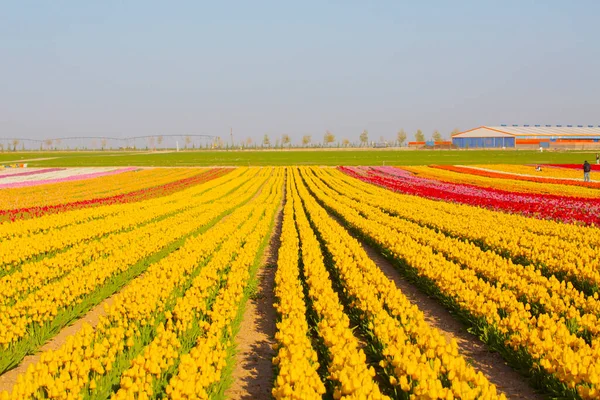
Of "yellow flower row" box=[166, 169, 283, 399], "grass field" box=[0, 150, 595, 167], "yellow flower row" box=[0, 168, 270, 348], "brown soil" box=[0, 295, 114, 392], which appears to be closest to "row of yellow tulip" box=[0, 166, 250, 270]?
"yellow flower row" box=[0, 168, 270, 348]

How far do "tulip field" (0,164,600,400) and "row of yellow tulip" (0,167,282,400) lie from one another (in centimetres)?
3

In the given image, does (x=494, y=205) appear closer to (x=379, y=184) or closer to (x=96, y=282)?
(x=379, y=184)

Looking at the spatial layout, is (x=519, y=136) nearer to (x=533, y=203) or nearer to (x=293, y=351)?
(x=533, y=203)

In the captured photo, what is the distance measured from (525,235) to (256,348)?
960 cm

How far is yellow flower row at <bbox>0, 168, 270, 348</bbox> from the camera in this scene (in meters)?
7.47

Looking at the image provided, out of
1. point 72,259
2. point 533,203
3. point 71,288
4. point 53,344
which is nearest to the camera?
point 53,344

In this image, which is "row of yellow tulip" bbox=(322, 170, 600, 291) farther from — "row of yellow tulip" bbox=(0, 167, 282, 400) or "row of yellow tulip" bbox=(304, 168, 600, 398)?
"row of yellow tulip" bbox=(0, 167, 282, 400)

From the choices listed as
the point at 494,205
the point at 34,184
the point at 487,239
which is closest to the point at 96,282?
the point at 487,239

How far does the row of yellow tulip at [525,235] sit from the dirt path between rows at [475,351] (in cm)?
303

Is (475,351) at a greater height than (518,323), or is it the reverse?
(518,323)

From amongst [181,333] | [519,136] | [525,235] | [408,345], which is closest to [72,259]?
[181,333]

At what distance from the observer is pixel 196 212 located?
21.1 meters

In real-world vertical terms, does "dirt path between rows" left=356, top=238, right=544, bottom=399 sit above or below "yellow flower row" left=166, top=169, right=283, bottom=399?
below

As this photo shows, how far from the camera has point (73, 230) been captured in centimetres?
1605
